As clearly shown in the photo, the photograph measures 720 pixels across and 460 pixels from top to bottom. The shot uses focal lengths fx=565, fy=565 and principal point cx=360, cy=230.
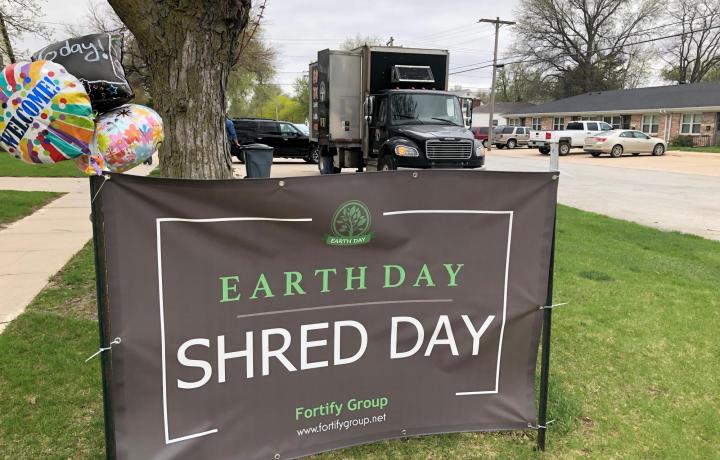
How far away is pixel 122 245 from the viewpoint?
2146 millimetres

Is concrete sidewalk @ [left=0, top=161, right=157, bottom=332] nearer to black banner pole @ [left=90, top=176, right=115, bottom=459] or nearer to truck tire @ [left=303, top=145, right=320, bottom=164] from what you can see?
black banner pole @ [left=90, top=176, right=115, bottom=459]

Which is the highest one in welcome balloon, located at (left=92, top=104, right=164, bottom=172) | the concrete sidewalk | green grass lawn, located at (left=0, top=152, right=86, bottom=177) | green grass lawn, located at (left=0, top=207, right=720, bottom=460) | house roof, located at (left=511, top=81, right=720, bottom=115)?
house roof, located at (left=511, top=81, right=720, bottom=115)

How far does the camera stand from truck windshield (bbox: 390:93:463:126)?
14188 millimetres

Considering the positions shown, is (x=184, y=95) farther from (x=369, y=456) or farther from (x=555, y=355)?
(x=555, y=355)

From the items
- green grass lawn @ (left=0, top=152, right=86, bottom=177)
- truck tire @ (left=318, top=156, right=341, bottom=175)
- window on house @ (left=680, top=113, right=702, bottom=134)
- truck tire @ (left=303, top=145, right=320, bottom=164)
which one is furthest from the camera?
window on house @ (left=680, top=113, right=702, bottom=134)

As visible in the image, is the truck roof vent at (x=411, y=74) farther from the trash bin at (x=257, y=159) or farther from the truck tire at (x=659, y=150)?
the truck tire at (x=659, y=150)

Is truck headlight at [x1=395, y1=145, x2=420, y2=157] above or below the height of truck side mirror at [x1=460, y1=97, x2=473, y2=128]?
below

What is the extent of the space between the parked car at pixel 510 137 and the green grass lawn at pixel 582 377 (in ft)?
126

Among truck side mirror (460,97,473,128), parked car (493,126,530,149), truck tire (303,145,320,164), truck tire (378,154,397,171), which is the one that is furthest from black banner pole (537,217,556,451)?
parked car (493,126,530,149)

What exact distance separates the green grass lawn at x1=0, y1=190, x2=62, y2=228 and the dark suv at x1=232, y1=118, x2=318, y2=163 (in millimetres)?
11391

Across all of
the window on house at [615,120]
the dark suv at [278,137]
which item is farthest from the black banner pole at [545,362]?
the window on house at [615,120]

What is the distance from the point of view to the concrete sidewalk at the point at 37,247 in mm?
5350

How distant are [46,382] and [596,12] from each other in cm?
6992

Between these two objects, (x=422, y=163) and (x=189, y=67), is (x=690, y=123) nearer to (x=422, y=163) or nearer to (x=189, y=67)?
(x=422, y=163)
